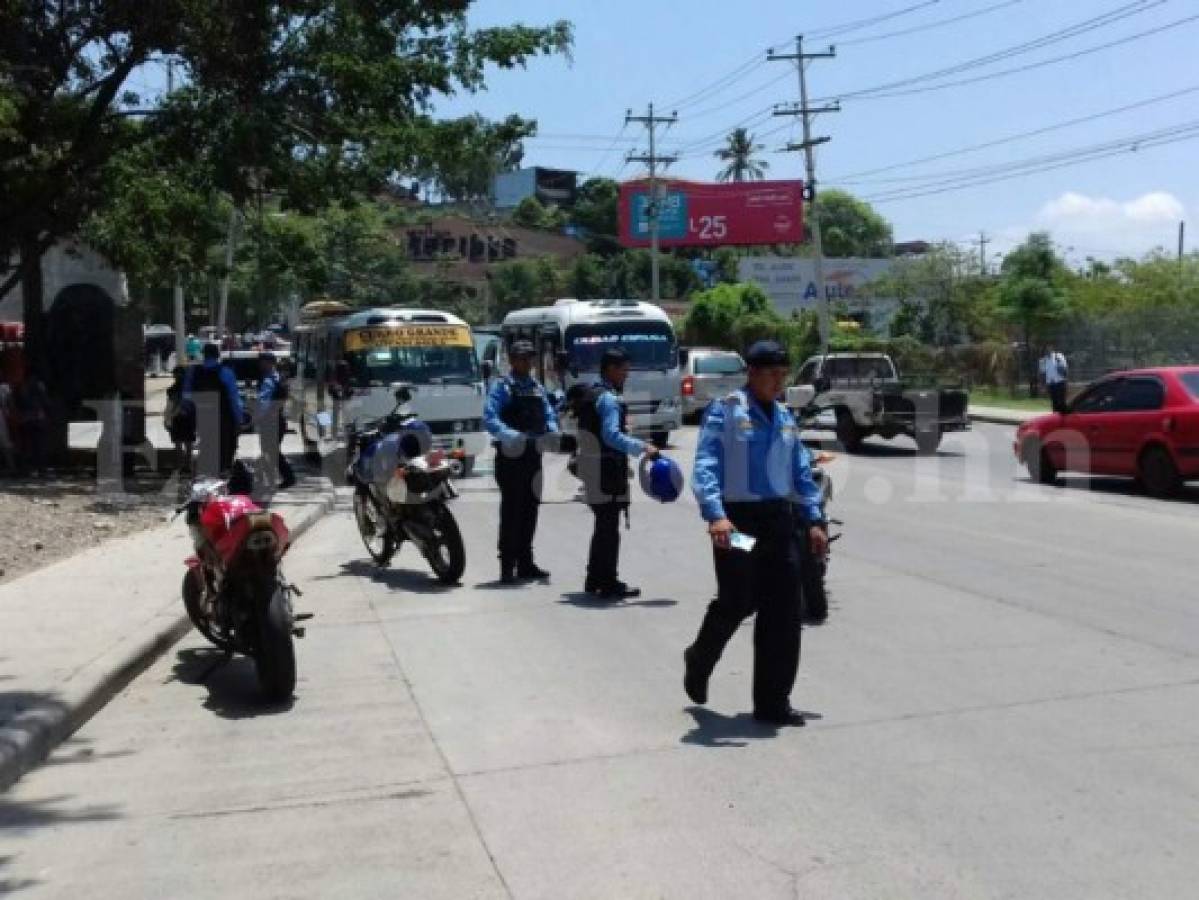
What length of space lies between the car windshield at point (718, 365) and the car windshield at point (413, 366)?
1058cm

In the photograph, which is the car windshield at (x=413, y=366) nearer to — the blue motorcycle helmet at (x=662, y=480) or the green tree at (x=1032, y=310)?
the blue motorcycle helmet at (x=662, y=480)

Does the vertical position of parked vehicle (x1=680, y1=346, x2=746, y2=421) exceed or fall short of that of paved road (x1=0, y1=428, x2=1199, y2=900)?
it exceeds it

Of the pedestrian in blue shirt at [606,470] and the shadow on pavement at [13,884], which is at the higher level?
the pedestrian in blue shirt at [606,470]

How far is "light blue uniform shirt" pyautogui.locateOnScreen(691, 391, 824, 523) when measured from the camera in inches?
264

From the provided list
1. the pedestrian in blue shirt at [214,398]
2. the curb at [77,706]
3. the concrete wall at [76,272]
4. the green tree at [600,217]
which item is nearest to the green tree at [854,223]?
the green tree at [600,217]

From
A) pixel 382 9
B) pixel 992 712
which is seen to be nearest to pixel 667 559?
pixel 992 712

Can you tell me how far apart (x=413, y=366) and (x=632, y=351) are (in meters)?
5.94

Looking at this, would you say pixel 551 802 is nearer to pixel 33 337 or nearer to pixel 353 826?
pixel 353 826

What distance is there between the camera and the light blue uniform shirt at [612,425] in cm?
1012

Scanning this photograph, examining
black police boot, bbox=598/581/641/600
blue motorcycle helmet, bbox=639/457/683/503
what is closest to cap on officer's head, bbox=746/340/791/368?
blue motorcycle helmet, bbox=639/457/683/503

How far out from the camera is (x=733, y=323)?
168ft

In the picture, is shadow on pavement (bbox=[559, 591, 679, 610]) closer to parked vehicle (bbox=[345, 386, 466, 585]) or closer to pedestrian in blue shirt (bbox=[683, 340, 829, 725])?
parked vehicle (bbox=[345, 386, 466, 585])

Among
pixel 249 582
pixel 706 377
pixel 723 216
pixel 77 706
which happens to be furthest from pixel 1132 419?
pixel 723 216

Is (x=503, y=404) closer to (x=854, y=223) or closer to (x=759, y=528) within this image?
(x=759, y=528)
